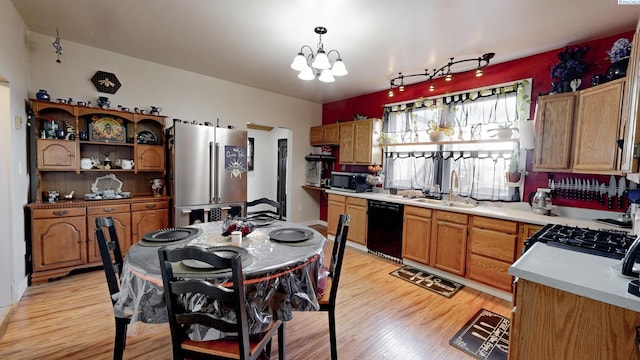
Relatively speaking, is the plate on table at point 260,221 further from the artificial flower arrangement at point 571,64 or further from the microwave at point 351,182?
the artificial flower arrangement at point 571,64

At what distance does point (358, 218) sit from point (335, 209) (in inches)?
21.0

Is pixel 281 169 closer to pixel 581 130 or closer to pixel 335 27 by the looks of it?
pixel 335 27

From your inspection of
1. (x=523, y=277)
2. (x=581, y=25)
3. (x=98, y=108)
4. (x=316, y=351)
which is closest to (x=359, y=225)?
(x=316, y=351)

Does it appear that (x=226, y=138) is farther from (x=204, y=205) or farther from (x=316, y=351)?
(x=316, y=351)

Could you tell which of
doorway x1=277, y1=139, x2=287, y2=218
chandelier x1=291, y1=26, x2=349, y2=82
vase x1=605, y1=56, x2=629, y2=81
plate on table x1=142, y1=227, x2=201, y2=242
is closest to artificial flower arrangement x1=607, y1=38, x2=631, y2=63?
vase x1=605, y1=56, x2=629, y2=81

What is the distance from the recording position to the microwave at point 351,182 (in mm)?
4390

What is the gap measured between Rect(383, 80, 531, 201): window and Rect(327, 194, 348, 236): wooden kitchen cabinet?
0.87 m

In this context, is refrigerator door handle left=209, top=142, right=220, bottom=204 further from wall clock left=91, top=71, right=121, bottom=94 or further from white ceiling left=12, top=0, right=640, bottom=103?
wall clock left=91, top=71, right=121, bottom=94

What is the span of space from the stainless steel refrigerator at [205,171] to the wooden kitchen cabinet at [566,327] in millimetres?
3470

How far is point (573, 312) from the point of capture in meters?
1.09

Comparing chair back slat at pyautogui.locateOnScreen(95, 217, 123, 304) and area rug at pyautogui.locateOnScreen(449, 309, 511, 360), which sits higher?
chair back slat at pyautogui.locateOnScreen(95, 217, 123, 304)

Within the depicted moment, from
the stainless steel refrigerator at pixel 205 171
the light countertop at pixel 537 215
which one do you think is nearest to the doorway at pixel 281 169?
the stainless steel refrigerator at pixel 205 171

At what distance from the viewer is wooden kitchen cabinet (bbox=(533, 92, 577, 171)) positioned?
2.52 meters

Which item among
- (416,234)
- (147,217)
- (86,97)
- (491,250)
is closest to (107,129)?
(86,97)
